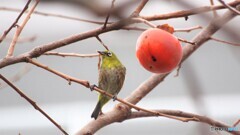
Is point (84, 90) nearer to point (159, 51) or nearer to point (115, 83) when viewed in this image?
point (115, 83)

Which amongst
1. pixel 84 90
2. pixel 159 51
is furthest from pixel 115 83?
pixel 84 90

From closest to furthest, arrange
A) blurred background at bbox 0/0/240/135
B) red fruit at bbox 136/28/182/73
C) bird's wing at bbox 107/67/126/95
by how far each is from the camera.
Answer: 1. red fruit at bbox 136/28/182/73
2. bird's wing at bbox 107/67/126/95
3. blurred background at bbox 0/0/240/135

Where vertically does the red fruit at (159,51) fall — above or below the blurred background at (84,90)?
above

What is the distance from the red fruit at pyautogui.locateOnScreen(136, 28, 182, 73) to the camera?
1281 mm

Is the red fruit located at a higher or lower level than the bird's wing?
higher

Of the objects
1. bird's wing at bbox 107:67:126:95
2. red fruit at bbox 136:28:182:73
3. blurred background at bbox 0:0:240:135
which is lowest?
blurred background at bbox 0:0:240:135

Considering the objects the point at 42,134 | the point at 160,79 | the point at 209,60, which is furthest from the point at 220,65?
the point at 160,79

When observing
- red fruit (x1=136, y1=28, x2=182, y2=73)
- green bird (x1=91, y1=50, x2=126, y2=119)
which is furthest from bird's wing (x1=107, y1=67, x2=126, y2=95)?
red fruit (x1=136, y1=28, x2=182, y2=73)

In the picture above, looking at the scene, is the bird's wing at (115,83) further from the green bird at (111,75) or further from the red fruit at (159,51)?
the red fruit at (159,51)

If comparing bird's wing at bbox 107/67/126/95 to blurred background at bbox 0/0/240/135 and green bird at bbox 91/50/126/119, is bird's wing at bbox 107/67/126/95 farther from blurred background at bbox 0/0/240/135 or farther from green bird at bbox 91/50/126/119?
blurred background at bbox 0/0/240/135

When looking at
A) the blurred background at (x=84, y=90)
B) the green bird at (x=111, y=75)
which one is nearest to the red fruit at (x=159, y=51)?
the green bird at (x=111, y=75)

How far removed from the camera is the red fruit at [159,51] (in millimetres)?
1281

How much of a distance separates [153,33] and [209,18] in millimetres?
711

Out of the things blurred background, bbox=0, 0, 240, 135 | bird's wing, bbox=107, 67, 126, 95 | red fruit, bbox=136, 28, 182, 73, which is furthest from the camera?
blurred background, bbox=0, 0, 240, 135
